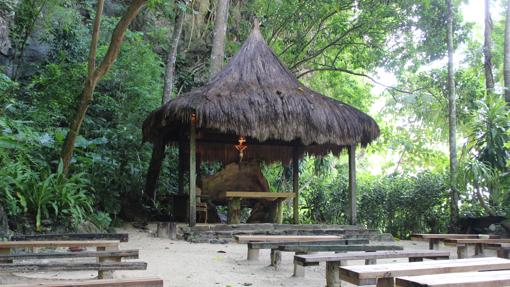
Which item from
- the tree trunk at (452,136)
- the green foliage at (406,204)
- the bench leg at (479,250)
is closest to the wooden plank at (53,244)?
the bench leg at (479,250)

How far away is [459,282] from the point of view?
236cm

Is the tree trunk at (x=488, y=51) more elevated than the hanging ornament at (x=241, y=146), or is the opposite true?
the tree trunk at (x=488, y=51)

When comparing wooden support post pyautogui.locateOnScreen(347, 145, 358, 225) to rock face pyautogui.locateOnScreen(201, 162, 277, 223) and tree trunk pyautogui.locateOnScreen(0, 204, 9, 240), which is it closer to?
rock face pyautogui.locateOnScreen(201, 162, 277, 223)

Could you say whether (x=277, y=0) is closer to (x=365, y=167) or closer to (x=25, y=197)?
(x=25, y=197)

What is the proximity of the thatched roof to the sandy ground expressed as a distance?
2118 millimetres

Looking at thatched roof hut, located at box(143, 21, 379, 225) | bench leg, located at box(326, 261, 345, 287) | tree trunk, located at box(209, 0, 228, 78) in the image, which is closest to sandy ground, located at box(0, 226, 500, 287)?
bench leg, located at box(326, 261, 345, 287)

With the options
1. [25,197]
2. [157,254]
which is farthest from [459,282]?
[25,197]

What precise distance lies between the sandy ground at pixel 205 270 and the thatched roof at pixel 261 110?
212cm

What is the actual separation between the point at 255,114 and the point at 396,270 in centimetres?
581

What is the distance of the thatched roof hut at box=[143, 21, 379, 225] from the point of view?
832 cm

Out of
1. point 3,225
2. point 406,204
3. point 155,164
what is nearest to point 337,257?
point 3,225

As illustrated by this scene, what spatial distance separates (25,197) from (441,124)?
1232 cm

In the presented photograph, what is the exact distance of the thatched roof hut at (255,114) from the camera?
832 cm

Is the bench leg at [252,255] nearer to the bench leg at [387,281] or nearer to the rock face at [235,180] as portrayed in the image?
the bench leg at [387,281]
